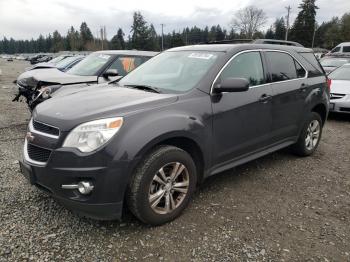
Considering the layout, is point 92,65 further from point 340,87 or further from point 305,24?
point 305,24

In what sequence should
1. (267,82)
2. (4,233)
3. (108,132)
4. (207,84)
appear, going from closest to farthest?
(108,132) → (4,233) → (207,84) → (267,82)

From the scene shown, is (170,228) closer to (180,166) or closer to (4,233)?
(180,166)

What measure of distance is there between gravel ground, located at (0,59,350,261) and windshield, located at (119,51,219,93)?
4.44ft

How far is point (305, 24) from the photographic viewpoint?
2665 inches

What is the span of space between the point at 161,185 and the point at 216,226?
2.26 ft

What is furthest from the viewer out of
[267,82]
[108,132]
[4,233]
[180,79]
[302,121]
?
[302,121]

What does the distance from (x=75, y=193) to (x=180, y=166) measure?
3.35ft

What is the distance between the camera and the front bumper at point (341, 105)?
321 inches

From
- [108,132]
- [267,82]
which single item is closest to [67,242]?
[108,132]

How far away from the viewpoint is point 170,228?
3279mm

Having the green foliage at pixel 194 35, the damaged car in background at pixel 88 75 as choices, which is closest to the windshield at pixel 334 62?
the damaged car in background at pixel 88 75

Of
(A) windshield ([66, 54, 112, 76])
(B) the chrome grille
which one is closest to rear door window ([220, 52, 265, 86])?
(B) the chrome grille

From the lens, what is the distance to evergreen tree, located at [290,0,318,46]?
67188 mm

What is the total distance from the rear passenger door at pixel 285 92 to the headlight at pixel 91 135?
2.38m
